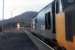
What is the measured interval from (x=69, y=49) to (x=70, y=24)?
1.00 metres

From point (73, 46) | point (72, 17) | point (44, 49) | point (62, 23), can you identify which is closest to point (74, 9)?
point (72, 17)

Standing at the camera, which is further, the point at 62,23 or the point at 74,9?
the point at 62,23

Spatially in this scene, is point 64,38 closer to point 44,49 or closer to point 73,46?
point 73,46

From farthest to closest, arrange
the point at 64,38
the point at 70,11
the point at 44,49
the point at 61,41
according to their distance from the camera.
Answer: the point at 44,49, the point at 61,41, the point at 64,38, the point at 70,11

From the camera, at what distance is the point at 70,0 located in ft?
40.3

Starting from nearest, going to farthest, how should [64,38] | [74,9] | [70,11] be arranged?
[74,9]
[70,11]
[64,38]

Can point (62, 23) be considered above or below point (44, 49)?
above

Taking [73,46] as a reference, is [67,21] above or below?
above

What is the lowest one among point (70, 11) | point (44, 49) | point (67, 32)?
point (44, 49)

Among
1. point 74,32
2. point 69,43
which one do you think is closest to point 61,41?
point 69,43

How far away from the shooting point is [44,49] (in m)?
20.3

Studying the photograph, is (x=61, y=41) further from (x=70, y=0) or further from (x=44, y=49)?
(x=44, y=49)

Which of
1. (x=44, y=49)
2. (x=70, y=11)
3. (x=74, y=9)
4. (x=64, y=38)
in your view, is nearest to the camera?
(x=74, y=9)

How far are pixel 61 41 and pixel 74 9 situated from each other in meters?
3.01
